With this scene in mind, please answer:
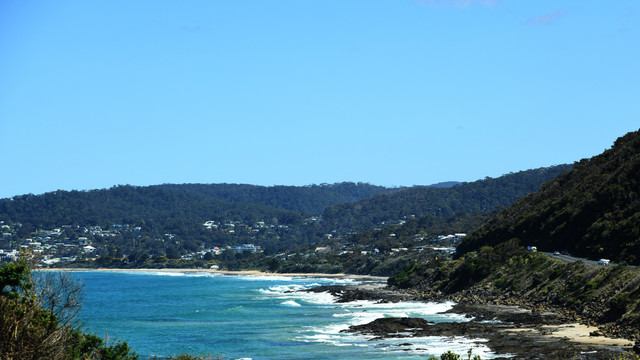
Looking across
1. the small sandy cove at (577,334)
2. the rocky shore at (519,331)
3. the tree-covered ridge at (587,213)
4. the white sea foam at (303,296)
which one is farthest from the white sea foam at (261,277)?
the small sandy cove at (577,334)

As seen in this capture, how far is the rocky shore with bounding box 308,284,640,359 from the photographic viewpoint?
3503 cm

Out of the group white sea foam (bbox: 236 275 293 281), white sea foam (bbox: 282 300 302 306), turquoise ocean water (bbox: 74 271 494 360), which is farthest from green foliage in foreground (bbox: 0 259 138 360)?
white sea foam (bbox: 236 275 293 281)

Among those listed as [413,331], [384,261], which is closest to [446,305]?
[413,331]

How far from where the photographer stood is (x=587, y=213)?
7262cm

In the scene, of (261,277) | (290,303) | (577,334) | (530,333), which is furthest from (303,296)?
(261,277)

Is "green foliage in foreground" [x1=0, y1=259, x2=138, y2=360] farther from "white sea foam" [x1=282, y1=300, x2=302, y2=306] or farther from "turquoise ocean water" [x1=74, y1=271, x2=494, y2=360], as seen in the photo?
"white sea foam" [x1=282, y1=300, x2=302, y2=306]

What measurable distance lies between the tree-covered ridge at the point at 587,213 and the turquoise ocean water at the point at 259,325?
16.6 meters

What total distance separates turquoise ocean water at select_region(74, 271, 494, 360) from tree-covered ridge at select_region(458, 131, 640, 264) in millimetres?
16568

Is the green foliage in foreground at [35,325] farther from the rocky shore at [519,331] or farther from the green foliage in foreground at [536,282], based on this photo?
the green foliage in foreground at [536,282]

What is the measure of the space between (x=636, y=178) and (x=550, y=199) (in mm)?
18494

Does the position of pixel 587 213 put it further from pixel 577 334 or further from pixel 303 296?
pixel 303 296

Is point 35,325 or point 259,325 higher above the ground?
point 35,325

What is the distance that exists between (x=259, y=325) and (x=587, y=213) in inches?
1426

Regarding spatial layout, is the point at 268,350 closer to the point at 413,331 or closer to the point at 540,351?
the point at 413,331
